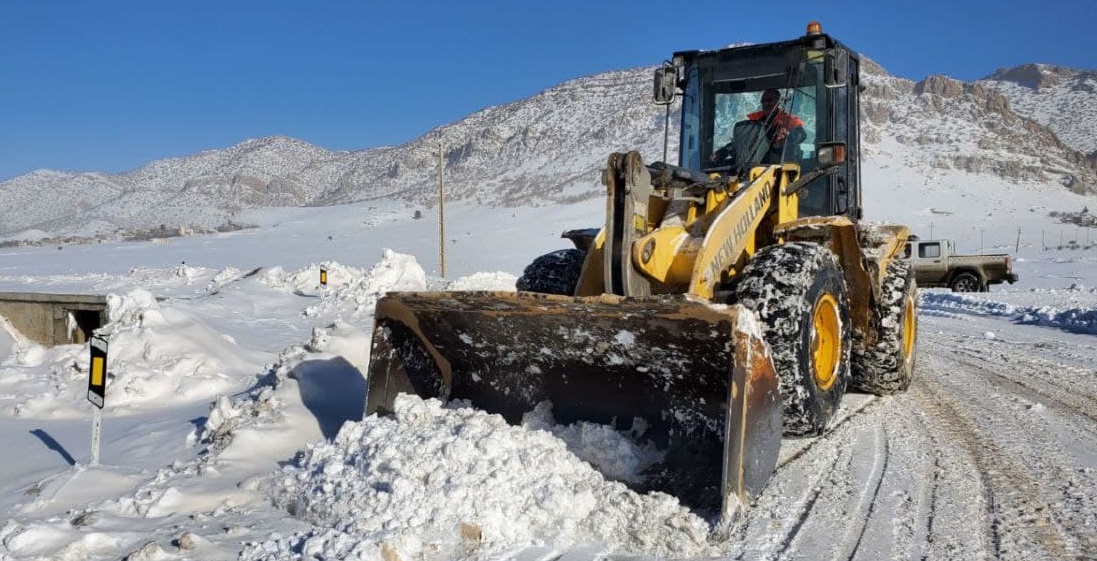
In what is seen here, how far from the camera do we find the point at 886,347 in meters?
6.08

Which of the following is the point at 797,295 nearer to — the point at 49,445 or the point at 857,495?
the point at 857,495

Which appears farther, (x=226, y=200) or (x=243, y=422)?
(x=226, y=200)

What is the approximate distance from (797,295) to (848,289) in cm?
167

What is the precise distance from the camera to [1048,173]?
198ft

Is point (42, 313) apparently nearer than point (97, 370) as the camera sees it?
No

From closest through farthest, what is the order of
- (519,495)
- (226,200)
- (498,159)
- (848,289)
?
(519,495), (848,289), (498,159), (226,200)

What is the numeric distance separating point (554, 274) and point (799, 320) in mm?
2275

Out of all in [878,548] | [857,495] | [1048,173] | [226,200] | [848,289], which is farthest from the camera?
[226,200]

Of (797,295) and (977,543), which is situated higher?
(797,295)

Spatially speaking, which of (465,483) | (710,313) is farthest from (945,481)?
(465,483)

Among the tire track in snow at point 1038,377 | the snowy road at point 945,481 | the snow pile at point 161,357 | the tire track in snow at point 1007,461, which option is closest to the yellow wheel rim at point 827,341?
the snowy road at point 945,481

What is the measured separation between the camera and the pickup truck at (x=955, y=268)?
20656mm

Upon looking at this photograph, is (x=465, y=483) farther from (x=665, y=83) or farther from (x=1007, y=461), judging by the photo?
(x=665, y=83)

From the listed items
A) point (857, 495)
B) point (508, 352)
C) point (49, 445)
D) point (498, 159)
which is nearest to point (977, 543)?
point (857, 495)
